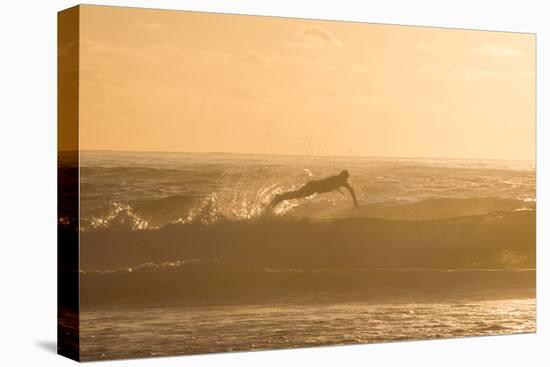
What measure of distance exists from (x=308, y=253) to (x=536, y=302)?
2.49 m

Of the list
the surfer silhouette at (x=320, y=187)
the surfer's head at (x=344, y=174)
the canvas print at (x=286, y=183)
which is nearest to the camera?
the canvas print at (x=286, y=183)

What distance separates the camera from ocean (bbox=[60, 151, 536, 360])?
1049cm

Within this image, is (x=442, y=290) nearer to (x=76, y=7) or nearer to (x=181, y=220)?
(x=181, y=220)

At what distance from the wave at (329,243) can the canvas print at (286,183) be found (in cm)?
2

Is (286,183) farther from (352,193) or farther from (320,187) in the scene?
(352,193)

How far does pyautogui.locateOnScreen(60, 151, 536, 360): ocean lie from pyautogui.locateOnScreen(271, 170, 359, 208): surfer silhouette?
51 mm

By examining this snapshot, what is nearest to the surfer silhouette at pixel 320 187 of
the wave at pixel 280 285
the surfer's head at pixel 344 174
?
the surfer's head at pixel 344 174

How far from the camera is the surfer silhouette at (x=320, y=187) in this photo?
11.1 m

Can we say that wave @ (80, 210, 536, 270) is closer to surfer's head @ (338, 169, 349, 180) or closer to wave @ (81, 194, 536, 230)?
wave @ (81, 194, 536, 230)

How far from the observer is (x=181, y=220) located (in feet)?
35.2

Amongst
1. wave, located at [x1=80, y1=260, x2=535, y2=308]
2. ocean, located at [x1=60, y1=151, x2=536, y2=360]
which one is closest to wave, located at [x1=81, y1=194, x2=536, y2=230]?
ocean, located at [x1=60, y1=151, x2=536, y2=360]

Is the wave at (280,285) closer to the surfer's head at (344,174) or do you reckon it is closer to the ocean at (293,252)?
the ocean at (293,252)

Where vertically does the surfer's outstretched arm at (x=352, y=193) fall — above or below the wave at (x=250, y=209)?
above

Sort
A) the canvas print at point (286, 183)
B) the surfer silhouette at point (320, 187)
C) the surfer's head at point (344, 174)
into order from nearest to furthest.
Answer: the canvas print at point (286, 183) → the surfer silhouette at point (320, 187) → the surfer's head at point (344, 174)
